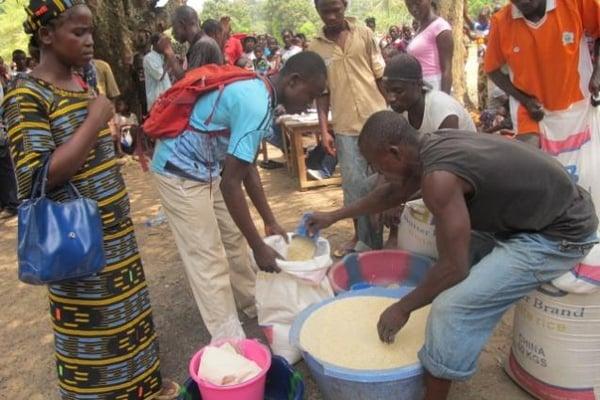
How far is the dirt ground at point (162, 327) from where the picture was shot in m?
2.44

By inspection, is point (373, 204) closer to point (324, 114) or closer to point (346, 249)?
point (346, 249)

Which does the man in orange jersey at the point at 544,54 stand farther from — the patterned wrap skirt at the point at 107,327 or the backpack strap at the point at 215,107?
the patterned wrap skirt at the point at 107,327

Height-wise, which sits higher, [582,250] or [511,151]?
[511,151]

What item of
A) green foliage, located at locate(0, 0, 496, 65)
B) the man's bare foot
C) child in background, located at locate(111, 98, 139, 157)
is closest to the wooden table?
child in background, located at locate(111, 98, 139, 157)

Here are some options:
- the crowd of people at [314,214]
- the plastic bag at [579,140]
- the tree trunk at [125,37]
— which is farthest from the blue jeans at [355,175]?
the tree trunk at [125,37]

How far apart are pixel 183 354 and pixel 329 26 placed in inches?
90.3

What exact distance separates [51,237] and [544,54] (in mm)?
2434

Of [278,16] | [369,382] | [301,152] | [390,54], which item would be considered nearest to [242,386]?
[369,382]

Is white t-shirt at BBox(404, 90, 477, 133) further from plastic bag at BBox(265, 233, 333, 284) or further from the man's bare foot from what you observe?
the man's bare foot

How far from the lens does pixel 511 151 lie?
1826 mm

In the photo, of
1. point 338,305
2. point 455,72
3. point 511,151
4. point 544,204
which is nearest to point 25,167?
point 338,305

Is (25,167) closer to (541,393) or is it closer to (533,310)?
(533,310)

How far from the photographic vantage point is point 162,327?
307 centimetres

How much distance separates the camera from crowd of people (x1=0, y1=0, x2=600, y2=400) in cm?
167
